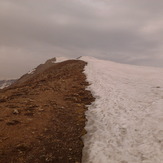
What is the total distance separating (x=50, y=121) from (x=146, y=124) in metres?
5.63

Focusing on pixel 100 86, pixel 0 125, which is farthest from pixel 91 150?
pixel 100 86

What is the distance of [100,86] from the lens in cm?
1838

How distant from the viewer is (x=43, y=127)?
31.4 feet

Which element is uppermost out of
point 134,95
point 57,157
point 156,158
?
point 134,95

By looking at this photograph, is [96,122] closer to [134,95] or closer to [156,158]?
[156,158]

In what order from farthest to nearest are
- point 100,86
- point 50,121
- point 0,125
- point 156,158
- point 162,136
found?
1. point 100,86
2. point 50,121
3. point 0,125
4. point 162,136
5. point 156,158

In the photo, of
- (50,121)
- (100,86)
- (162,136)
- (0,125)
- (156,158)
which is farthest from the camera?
(100,86)

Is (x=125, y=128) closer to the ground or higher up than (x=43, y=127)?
higher up

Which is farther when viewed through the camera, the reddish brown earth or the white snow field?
the reddish brown earth

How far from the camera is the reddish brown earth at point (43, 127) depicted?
7262 mm

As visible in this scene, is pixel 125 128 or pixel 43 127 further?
pixel 43 127

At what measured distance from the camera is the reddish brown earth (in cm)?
726

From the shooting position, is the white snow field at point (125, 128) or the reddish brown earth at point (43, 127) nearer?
the white snow field at point (125, 128)

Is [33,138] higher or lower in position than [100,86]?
lower
